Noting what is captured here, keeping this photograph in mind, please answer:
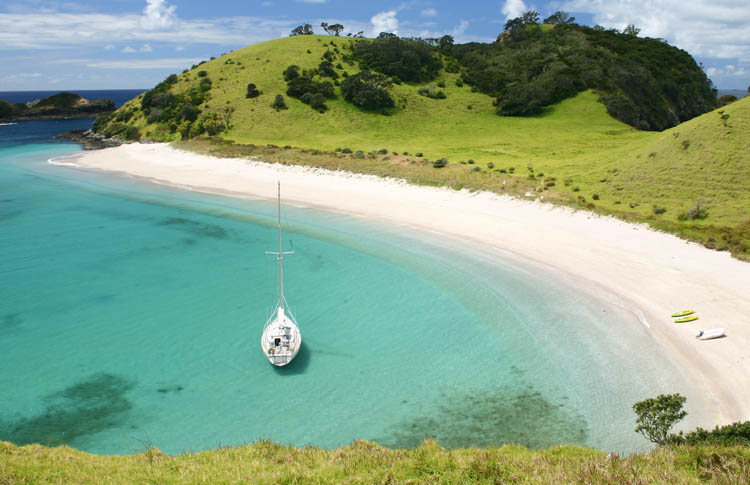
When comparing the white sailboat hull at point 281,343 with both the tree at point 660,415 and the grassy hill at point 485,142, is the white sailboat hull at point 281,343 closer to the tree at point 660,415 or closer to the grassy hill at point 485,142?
the tree at point 660,415

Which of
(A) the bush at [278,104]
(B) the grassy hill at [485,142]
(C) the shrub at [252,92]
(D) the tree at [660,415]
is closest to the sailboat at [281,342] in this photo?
(D) the tree at [660,415]

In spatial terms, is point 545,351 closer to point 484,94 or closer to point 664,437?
point 664,437

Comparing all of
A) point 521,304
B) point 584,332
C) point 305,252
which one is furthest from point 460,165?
point 584,332

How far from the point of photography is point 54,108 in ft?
458

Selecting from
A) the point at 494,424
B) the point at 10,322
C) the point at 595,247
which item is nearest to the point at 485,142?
the point at 595,247

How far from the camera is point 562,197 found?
3534cm

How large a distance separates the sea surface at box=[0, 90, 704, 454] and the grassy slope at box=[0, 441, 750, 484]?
327 cm

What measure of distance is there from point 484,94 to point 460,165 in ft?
185

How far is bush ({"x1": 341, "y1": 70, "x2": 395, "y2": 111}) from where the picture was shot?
82938mm

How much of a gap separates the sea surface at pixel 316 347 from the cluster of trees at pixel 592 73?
220 feet

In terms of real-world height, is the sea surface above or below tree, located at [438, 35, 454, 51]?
below

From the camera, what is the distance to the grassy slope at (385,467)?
30.0 feet

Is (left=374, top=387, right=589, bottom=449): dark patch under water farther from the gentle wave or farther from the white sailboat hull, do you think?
the gentle wave

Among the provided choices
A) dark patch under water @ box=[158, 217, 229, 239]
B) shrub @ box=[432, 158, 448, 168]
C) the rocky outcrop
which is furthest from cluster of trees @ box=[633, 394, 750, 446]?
the rocky outcrop
